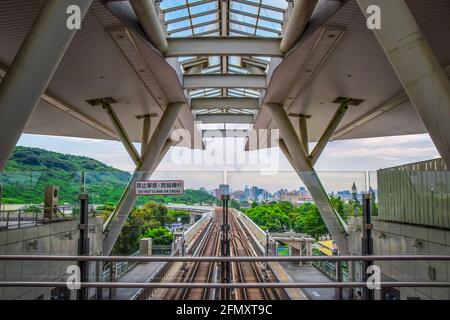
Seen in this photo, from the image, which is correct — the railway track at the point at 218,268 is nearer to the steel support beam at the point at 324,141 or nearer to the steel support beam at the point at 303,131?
the steel support beam at the point at 324,141

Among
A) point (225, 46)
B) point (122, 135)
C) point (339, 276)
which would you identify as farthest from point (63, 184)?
point (122, 135)

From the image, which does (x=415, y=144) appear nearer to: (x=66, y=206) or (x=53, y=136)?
(x=53, y=136)

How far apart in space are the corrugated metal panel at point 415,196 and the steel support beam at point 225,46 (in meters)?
8.65

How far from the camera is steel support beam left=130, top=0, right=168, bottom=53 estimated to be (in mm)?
9523

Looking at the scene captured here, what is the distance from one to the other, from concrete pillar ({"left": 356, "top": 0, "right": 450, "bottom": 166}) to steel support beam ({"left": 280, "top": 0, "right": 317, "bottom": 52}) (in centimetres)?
384

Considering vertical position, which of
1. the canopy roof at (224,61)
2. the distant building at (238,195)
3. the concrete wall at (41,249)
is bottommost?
the concrete wall at (41,249)

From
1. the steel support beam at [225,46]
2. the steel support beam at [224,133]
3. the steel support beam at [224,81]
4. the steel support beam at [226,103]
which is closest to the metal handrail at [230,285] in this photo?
the steel support beam at [225,46]

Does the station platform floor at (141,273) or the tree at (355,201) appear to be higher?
the tree at (355,201)

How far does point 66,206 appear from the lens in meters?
5.18

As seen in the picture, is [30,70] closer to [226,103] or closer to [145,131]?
[145,131]

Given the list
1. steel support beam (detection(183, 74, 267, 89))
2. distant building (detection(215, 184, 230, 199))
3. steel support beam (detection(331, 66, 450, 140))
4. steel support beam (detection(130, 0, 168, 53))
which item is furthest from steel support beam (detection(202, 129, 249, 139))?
distant building (detection(215, 184, 230, 199))

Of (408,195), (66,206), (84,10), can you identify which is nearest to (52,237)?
(66,206)

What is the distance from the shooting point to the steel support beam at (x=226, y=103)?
2181 centimetres

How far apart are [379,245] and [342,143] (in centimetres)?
3028
